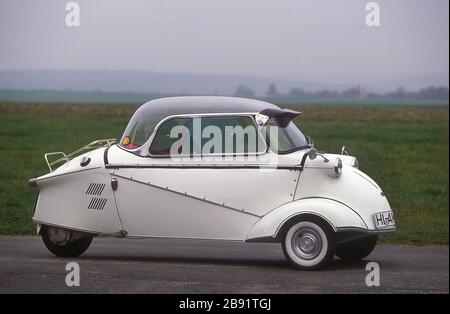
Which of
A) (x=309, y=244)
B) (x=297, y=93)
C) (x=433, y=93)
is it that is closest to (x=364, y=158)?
(x=309, y=244)

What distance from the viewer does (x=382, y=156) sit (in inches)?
1025

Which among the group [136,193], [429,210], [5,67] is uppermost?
[5,67]

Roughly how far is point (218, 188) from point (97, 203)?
1.47 meters

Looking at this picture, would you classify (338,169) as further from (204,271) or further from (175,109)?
(175,109)

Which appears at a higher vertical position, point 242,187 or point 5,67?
point 5,67

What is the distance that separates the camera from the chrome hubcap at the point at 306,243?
10461 millimetres

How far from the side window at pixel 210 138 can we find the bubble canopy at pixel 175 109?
148mm

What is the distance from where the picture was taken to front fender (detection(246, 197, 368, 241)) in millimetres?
10344

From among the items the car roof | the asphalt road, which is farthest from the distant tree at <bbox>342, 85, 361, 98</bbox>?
the car roof

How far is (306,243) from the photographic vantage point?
34.5ft
